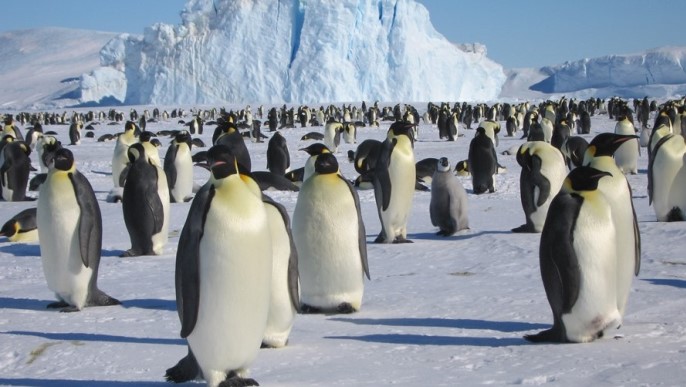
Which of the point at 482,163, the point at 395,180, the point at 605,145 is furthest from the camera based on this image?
the point at 482,163

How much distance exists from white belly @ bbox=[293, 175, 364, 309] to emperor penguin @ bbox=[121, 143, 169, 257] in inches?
87.8

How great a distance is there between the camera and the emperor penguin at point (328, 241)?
A: 4609 millimetres

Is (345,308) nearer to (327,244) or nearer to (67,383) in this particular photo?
(327,244)

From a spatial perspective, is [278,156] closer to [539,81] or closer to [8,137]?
[8,137]

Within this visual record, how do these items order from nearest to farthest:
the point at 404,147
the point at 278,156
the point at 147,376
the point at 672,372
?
the point at 672,372 → the point at 147,376 → the point at 404,147 → the point at 278,156

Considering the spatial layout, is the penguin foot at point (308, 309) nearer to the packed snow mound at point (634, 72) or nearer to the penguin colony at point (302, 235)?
the penguin colony at point (302, 235)

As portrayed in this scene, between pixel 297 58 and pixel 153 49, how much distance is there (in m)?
8.60

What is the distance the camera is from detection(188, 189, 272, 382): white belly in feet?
9.99

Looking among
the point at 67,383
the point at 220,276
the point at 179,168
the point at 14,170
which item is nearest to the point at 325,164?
the point at 220,276

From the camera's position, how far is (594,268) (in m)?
3.71

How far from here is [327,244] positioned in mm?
4613

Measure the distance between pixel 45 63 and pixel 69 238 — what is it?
4134 inches

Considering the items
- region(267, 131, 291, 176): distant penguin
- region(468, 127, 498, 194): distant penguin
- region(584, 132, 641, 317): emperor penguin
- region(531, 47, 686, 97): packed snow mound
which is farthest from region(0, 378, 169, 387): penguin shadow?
region(531, 47, 686, 97): packed snow mound

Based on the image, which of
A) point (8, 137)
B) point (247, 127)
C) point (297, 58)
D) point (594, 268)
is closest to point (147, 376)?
point (594, 268)
